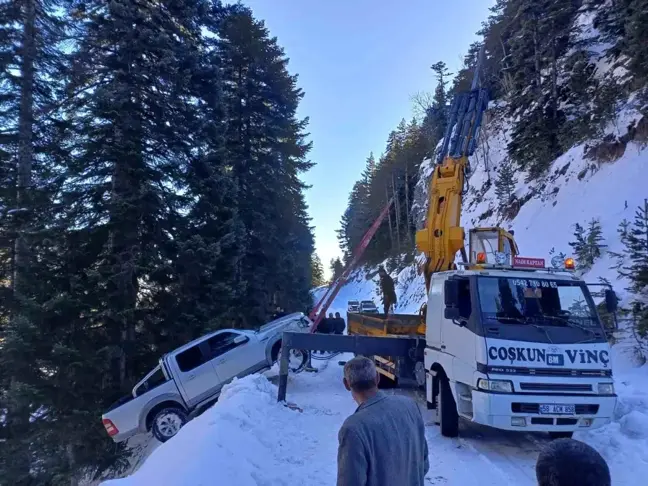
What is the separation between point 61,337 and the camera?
11523mm

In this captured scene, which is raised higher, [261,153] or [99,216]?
[261,153]

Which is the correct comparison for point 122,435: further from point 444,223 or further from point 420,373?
point 444,223

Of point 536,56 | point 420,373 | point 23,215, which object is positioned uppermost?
point 536,56

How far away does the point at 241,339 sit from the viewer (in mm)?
12094

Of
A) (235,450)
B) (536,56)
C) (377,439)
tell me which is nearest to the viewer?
(377,439)

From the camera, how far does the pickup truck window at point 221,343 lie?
11828mm

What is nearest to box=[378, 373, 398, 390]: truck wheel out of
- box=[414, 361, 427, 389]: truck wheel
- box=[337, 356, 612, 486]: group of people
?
box=[414, 361, 427, 389]: truck wheel

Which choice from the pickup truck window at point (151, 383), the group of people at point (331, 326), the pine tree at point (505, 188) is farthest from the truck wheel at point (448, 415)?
the pine tree at point (505, 188)

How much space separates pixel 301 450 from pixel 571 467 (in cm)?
586

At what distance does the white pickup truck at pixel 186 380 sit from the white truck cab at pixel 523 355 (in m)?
5.85

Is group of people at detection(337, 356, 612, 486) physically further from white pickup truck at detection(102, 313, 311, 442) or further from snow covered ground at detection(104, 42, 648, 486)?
white pickup truck at detection(102, 313, 311, 442)

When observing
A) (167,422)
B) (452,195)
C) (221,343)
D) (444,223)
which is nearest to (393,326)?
(444,223)

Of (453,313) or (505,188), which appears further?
(505,188)

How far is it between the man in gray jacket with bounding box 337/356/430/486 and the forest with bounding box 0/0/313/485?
10312mm
